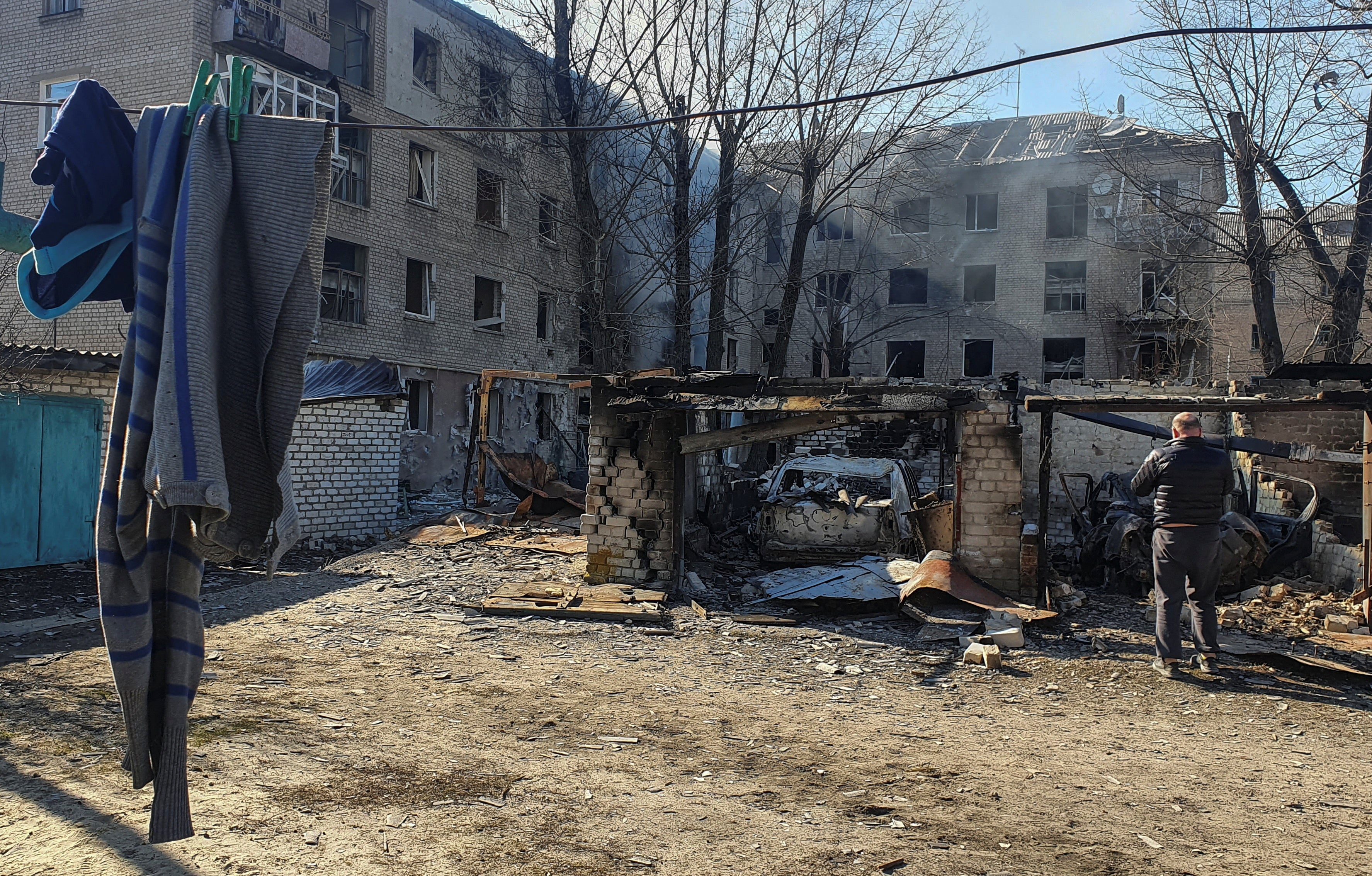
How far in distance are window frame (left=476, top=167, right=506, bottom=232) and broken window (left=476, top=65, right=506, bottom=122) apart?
1726mm

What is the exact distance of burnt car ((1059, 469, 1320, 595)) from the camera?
11109 mm

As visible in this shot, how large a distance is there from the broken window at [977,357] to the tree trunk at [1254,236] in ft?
54.4

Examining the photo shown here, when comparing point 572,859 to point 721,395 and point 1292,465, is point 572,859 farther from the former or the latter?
point 1292,465

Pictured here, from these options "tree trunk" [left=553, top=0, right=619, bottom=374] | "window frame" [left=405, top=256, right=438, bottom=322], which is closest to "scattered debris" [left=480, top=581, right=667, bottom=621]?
"tree trunk" [left=553, top=0, right=619, bottom=374]

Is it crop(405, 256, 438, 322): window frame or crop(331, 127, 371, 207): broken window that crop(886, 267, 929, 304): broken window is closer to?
crop(405, 256, 438, 322): window frame

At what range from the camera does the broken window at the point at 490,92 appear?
21109 millimetres

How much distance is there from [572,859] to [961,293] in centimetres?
3283

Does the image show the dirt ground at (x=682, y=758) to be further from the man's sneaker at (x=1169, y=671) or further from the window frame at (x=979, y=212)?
the window frame at (x=979, y=212)

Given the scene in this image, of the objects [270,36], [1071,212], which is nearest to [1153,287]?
[1071,212]

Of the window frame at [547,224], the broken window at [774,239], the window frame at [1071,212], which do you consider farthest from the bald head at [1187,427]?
the window frame at [1071,212]

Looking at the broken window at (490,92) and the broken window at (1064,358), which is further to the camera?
the broken window at (1064,358)

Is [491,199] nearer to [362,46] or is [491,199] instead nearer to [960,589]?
[362,46]

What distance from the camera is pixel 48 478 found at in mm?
10969

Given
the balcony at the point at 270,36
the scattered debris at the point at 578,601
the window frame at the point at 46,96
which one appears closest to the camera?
the scattered debris at the point at 578,601
